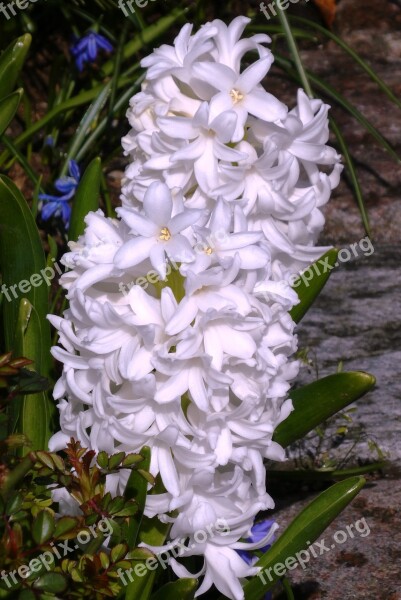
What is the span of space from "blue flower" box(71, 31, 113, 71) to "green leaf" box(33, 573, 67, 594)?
1894 millimetres

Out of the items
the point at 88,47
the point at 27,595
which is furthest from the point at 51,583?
the point at 88,47

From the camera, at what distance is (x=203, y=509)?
1316 mm

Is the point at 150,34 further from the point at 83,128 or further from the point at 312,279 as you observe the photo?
the point at 312,279

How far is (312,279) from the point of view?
1.63 meters

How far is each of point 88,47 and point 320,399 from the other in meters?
1.57

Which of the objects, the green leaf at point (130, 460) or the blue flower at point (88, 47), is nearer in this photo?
the green leaf at point (130, 460)

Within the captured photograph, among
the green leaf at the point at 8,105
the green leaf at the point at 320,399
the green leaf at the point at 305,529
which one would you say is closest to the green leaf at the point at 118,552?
the green leaf at the point at 305,529

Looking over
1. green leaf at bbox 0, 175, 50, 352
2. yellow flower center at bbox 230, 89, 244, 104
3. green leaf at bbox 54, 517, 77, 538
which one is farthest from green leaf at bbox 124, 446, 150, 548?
yellow flower center at bbox 230, 89, 244, 104

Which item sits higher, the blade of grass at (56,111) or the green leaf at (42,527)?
the green leaf at (42,527)

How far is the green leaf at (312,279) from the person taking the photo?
159cm

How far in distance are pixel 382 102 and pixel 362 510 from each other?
1818 mm

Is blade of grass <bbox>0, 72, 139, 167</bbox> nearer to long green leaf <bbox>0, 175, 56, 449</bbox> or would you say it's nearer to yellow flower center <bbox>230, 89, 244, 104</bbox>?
long green leaf <bbox>0, 175, 56, 449</bbox>

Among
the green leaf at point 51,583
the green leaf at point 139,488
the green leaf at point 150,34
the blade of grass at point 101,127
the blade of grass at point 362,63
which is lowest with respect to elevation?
the blade of grass at point 362,63

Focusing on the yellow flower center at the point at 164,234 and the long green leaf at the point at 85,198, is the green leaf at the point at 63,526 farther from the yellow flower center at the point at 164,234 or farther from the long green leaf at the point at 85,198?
the long green leaf at the point at 85,198
